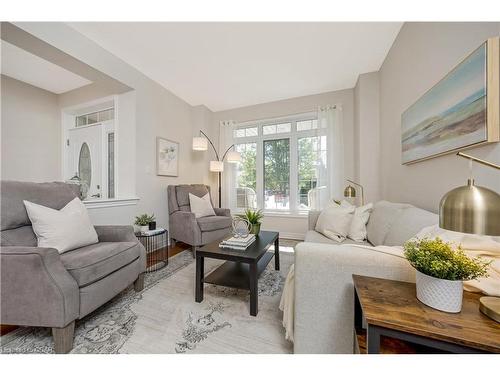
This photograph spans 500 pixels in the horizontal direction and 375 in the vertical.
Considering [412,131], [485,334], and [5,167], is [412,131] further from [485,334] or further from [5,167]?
[5,167]

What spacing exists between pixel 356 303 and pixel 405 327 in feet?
1.16

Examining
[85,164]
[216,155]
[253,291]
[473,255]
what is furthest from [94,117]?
[473,255]

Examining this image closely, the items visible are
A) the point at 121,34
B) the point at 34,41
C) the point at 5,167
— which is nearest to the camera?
the point at 34,41

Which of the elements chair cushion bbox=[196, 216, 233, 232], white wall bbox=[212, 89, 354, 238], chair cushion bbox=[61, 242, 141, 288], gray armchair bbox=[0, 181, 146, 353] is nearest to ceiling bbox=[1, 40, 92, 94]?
gray armchair bbox=[0, 181, 146, 353]

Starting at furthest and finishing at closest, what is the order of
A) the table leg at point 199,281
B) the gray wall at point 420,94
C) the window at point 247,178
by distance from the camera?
the window at point 247,178
the table leg at point 199,281
the gray wall at point 420,94

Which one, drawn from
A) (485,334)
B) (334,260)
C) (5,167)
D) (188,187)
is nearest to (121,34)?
(188,187)

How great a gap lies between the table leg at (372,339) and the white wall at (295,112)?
3.00 metres

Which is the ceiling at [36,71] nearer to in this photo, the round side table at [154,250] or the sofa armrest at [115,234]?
the sofa armrest at [115,234]

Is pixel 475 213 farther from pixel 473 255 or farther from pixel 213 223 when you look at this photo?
pixel 213 223

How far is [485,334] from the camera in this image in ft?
1.85

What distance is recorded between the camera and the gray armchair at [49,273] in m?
1.09

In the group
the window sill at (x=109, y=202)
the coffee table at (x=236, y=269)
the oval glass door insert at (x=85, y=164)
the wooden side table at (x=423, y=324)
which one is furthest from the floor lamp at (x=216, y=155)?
the wooden side table at (x=423, y=324)

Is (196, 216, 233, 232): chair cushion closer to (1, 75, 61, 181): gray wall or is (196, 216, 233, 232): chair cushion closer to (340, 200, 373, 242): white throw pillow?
(340, 200, 373, 242): white throw pillow

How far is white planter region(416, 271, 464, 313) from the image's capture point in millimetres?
651
